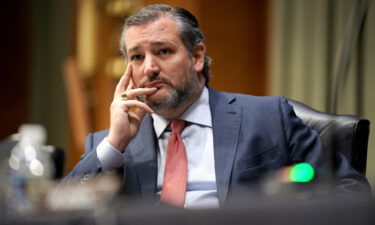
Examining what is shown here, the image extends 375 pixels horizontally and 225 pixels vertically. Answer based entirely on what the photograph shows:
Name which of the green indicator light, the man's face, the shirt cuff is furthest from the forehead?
the green indicator light

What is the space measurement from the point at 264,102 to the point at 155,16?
0.48 m

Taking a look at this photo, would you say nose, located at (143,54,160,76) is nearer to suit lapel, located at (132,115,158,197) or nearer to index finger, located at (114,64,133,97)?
index finger, located at (114,64,133,97)

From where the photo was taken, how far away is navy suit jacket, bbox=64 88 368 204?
1802 mm

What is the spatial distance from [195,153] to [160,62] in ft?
1.08

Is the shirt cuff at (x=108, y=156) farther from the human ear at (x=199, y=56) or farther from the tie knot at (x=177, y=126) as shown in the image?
the human ear at (x=199, y=56)

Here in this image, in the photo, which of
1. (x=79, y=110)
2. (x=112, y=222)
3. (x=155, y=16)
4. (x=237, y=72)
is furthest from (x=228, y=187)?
(x=79, y=110)

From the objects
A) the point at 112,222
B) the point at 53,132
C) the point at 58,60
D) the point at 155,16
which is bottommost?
the point at 53,132

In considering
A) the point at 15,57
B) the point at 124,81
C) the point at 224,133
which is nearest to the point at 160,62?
the point at 124,81

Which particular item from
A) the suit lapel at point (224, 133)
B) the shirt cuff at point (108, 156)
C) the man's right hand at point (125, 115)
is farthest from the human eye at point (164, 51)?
the shirt cuff at point (108, 156)

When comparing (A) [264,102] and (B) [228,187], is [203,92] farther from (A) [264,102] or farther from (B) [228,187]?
(B) [228,187]

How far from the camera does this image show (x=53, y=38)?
4996 mm

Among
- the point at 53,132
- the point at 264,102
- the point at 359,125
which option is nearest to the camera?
the point at 359,125

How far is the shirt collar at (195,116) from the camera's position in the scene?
1.94m

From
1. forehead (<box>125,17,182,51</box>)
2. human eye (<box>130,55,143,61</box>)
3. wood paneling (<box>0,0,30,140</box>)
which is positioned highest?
forehead (<box>125,17,182,51</box>)
